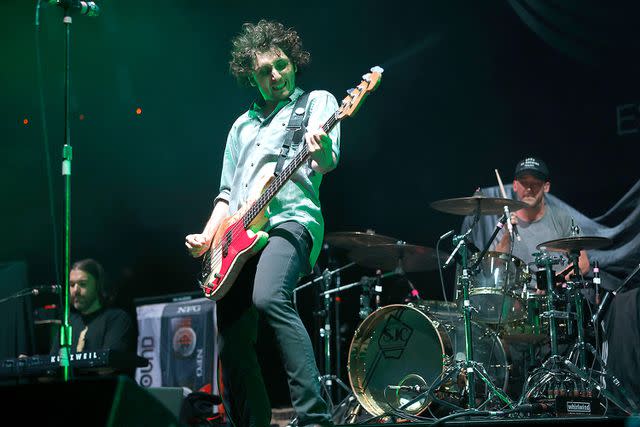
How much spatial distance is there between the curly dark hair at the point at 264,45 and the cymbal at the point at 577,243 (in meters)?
2.51

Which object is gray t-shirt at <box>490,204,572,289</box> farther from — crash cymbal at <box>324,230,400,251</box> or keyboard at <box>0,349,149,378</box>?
keyboard at <box>0,349,149,378</box>

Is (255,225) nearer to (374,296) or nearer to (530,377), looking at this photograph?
(530,377)

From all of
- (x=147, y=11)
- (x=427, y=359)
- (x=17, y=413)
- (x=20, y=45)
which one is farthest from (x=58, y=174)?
(x=17, y=413)

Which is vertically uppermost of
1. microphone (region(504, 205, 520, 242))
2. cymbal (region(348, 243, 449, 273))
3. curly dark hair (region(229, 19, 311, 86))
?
curly dark hair (region(229, 19, 311, 86))

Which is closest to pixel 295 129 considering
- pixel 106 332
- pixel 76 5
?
pixel 76 5

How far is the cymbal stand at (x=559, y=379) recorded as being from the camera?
17.1ft

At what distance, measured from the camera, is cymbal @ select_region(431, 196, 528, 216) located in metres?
5.50

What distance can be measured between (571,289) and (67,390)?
4.35 m

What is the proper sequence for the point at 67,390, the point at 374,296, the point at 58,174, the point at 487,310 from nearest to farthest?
the point at 67,390
the point at 487,310
the point at 374,296
the point at 58,174

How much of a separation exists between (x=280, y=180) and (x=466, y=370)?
2.51 meters

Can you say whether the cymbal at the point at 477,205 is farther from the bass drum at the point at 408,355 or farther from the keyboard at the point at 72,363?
the keyboard at the point at 72,363

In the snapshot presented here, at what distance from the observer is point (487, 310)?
5879mm

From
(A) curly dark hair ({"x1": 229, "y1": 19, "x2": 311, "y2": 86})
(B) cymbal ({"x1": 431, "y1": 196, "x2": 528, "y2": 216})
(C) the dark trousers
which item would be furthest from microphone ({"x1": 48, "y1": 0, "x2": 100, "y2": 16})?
(B) cymbal ({"x1": 431, "y1": 196, "x2": 528, "y2": 216})

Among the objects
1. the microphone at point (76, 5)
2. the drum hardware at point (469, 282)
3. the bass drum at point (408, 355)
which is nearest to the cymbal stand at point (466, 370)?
the drum hardware at point (469, 282)
